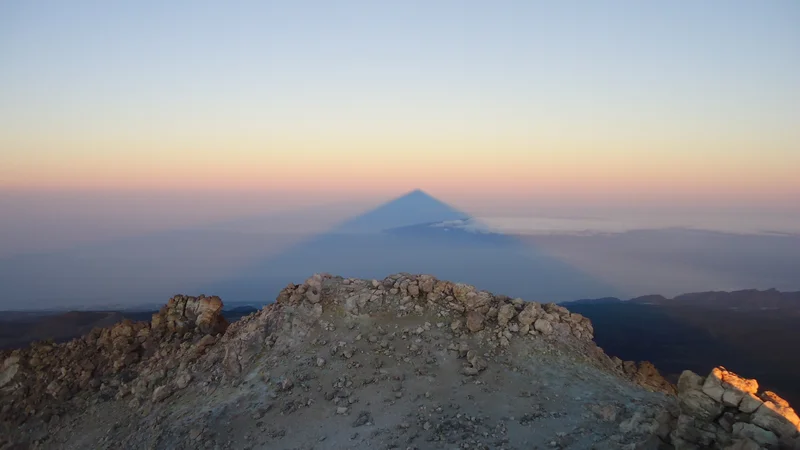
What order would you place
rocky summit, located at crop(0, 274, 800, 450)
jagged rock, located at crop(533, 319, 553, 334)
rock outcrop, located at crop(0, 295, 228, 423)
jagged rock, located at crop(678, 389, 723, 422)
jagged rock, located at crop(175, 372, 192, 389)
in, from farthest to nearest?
1. rock outcrop, located at crop(0, 295, 228, 423)
2. jagged rock, located at crop(175, 372, 192, 389)
3. jagged rock, located at crop(533, 319, 553, 334)
4. rocky summit, located at crop(0, 274, 800, 450)
5. jagged rock, located at crop(678, 389, 723, 422)

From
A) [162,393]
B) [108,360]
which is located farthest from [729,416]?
[108,360]

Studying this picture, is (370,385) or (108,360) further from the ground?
(370,385)

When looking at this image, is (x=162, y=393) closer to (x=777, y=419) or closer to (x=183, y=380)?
(x=183, y=380)

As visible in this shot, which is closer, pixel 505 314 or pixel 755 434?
pixel 755 434

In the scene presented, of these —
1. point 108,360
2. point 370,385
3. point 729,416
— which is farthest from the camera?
point 108,360

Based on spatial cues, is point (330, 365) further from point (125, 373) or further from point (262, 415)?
point (125, 373)

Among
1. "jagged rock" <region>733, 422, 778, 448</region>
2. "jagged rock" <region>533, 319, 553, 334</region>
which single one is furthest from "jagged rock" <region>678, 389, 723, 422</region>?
"jagged rock" <region>533, 319, 553, 334</region>

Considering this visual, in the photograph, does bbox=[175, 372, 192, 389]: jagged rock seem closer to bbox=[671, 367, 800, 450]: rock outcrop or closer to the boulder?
bbox=[671, 367, 800, 450]: rock outcrop

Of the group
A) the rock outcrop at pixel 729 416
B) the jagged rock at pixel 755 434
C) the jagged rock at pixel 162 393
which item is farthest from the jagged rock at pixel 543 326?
the jagged rock at pixel 162 393

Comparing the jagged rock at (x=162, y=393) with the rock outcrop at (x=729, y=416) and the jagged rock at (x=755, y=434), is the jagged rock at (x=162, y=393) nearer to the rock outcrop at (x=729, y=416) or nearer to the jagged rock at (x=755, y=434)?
the rock outcrop at (x=729, y=416)
